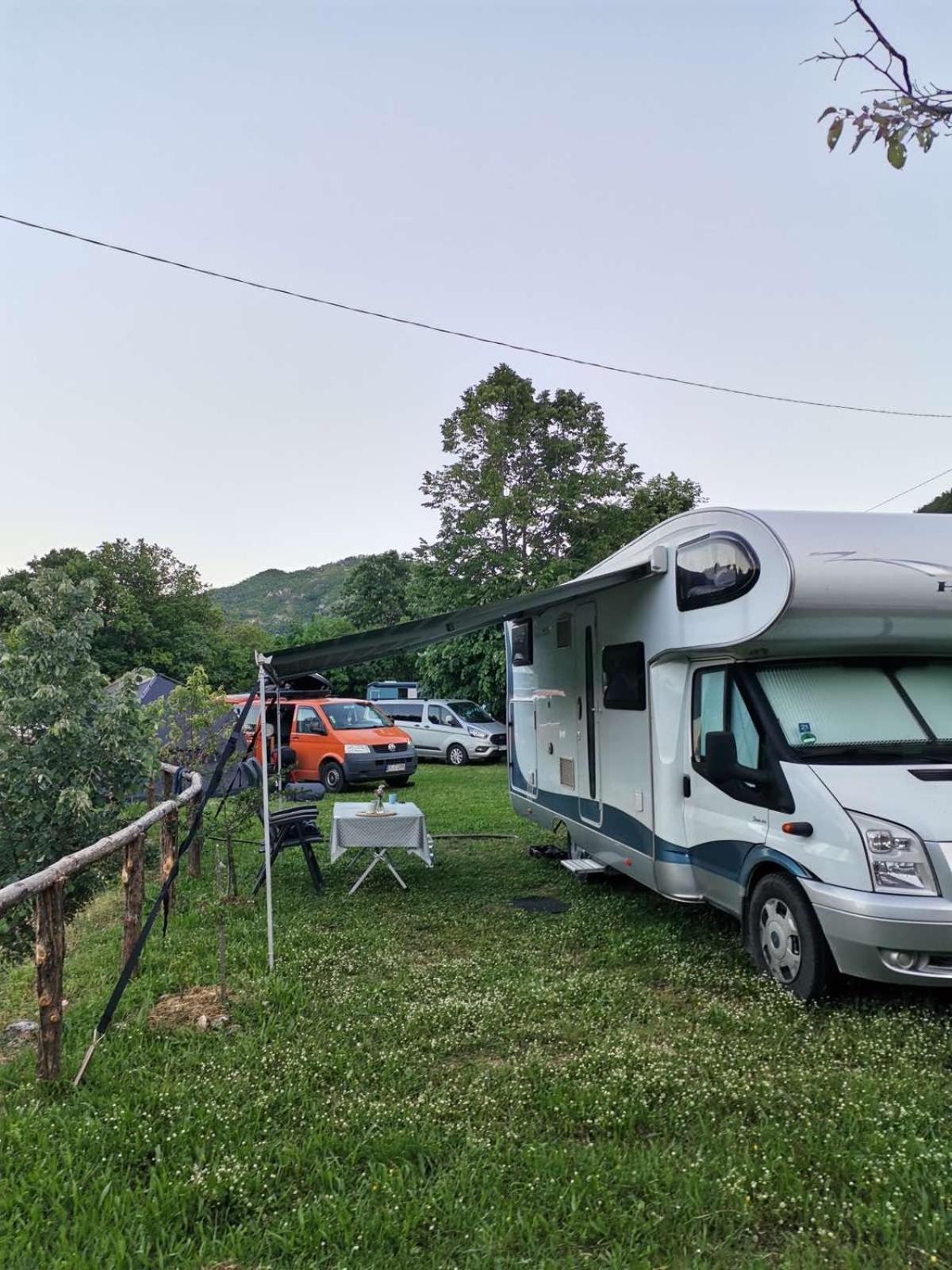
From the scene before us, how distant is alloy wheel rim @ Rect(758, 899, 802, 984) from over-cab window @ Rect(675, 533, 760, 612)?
1705 mm

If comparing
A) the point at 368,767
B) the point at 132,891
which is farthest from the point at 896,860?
the point at 368,767

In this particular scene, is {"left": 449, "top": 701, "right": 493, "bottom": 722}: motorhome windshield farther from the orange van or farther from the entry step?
the entry step

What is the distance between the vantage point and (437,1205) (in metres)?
2.60

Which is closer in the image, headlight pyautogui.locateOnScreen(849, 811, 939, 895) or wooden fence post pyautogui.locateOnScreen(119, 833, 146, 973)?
headlight pyautogui.locateOnScreen(849, 811, 939, 895)

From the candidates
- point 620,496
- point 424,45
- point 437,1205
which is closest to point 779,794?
point 437,1205

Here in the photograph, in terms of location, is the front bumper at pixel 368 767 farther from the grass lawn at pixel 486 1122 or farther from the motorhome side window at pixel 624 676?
the grass lawn at pixel 486 1122

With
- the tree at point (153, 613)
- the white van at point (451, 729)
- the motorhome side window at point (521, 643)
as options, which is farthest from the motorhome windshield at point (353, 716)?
the tree at point (153, 613)

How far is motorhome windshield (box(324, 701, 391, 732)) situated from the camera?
15.6 meters

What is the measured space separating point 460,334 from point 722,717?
758cm

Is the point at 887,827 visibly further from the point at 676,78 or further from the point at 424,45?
the point at 424,45

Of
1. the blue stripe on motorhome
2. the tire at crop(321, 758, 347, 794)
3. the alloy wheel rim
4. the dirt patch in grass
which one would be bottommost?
the tire at crop(321, 758, 347, 794)

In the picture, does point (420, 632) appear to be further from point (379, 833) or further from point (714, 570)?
point (379, 833)

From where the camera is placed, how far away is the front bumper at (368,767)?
14.8 metres

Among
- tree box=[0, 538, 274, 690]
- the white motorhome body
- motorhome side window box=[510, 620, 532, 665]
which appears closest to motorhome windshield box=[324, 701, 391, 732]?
motorhome side window box=[510, 620, 532, 665]
